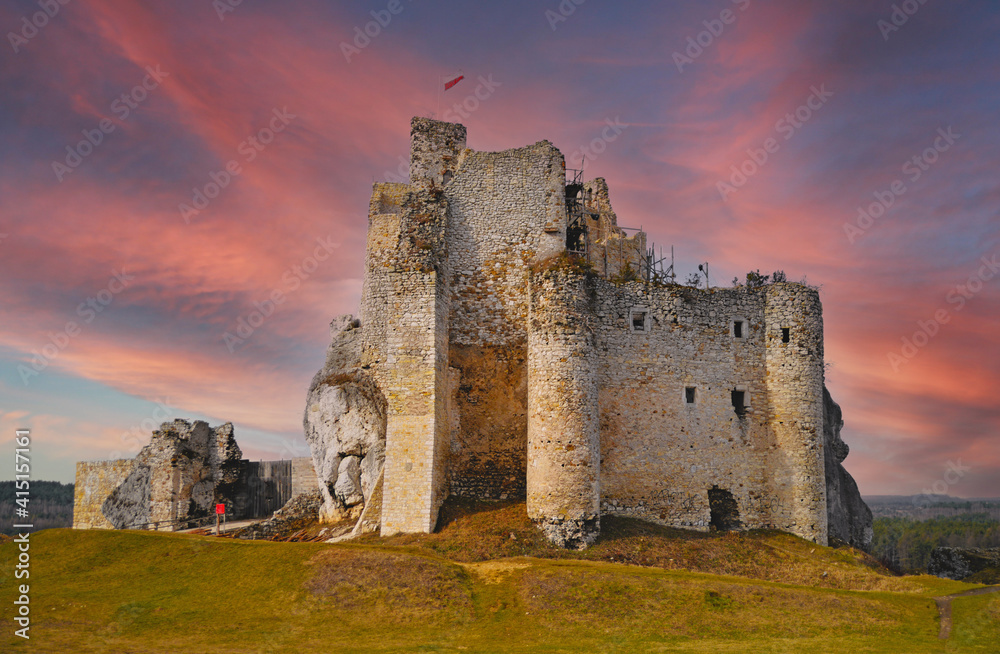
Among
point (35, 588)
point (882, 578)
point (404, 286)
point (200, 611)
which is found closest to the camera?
point (200, 611)

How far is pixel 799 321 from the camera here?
28.4 metres

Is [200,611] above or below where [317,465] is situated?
below

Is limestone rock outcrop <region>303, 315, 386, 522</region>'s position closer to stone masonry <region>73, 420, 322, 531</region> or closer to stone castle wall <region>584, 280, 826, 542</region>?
stone masonry <region>73, 420, 322, 531</region>

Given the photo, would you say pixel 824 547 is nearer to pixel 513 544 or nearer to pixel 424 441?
pixel 513 544

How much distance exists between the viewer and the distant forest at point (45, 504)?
69.2 metres

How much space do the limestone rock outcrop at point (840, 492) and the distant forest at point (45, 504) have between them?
6193 centimetres

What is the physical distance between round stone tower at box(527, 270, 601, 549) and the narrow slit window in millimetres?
6589

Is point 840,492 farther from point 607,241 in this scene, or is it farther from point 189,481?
point 189,481

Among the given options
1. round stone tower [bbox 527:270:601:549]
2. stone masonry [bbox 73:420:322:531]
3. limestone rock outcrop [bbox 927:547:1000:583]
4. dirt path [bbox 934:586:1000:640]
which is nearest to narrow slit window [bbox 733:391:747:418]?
round stone tower [bbox 527:270:601:549]

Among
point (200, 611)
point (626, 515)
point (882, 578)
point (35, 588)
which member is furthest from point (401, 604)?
point (882, 578)

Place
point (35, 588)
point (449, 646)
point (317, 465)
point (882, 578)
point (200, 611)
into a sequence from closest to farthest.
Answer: point (449, 646), point (200, 611), point (35, 588), point (882, 578), point (317, 465)

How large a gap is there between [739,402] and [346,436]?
15874 mm

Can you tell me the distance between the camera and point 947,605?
1809 centimetres

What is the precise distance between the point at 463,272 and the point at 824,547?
1750 centimetres
